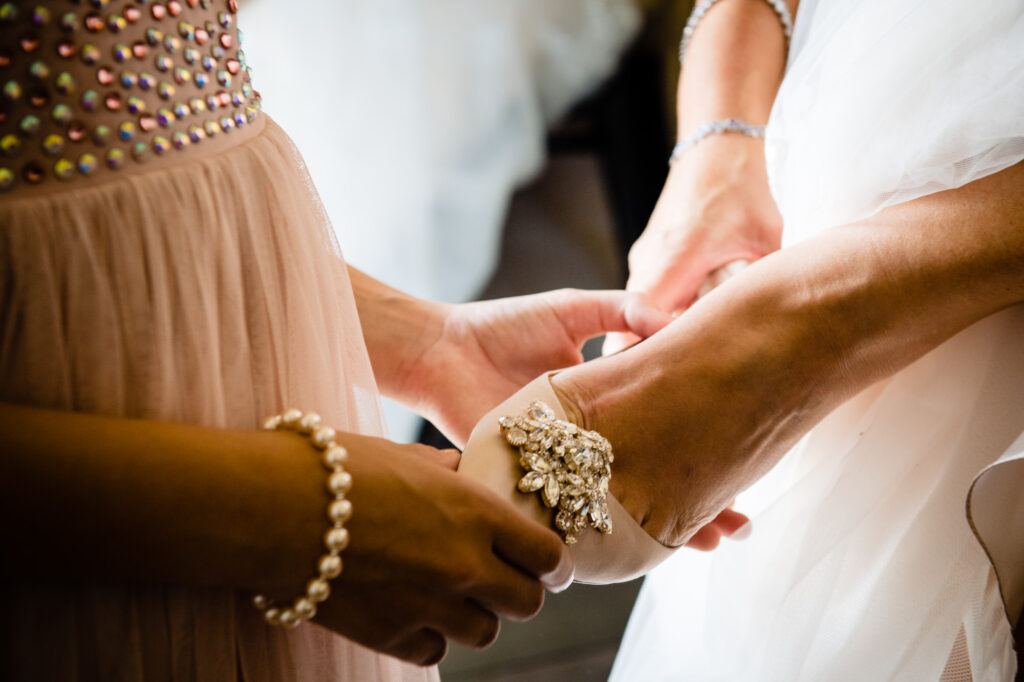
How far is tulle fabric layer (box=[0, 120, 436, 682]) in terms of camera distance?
1.21ft

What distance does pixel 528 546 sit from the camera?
431 mm

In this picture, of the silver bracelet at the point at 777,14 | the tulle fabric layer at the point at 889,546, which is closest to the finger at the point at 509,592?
the tulle fabric layer at the point at 889,546

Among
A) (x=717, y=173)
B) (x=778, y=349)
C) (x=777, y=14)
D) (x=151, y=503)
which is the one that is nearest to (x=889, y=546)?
(x=778, y=349)

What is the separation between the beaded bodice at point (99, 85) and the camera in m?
0.37

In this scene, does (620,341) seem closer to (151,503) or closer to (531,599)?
(531,599)

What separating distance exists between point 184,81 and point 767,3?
734mm

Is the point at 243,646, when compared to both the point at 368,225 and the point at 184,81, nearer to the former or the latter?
the point at 184,81

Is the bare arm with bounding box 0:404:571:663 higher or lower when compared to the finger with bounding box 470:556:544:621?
higher

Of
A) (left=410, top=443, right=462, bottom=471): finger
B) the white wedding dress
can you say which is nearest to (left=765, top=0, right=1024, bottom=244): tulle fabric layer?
the white wedding dress

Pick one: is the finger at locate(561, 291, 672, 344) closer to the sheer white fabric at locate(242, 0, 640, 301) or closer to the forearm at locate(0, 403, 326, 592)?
the forearm at locate(0, 403, 326, 592)

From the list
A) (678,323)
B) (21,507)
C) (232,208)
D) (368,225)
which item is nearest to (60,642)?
(21,507)

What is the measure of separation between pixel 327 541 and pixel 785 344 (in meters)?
0.38

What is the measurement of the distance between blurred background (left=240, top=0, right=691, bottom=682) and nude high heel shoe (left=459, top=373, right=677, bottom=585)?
457mm

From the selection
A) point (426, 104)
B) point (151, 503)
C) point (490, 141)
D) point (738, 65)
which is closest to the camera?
point (151, 503)
